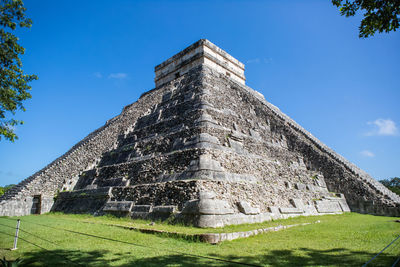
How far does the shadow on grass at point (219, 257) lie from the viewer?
376 cm

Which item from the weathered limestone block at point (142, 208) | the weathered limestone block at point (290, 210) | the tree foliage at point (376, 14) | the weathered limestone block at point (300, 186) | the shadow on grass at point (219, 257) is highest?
the tree foliage at point (376, 14)

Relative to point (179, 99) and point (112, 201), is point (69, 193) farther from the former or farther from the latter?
point (179, 99)

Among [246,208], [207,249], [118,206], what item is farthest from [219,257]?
[118,206]

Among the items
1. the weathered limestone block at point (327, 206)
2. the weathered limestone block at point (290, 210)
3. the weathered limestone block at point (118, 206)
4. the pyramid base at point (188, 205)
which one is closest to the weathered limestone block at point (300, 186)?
the pyramid base at point (188, 205)

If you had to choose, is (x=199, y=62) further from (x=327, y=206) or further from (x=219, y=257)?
(x=219, y=257)

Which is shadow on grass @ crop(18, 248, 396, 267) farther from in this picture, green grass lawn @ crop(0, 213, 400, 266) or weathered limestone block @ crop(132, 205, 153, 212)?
weathered limestone block @ crop(132, 205, 153, 212)

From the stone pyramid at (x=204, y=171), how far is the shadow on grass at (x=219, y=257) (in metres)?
2.07

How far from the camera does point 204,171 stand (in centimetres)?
741

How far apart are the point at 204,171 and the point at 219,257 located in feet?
11.5

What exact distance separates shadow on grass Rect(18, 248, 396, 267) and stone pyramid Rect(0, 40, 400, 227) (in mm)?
2069

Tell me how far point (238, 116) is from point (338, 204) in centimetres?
618

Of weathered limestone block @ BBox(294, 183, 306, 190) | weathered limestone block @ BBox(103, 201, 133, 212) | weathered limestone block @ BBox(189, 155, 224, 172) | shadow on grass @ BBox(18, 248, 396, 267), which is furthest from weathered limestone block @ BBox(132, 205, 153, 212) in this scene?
weathered limestone block @ BBox(294, 183, 306, 190)

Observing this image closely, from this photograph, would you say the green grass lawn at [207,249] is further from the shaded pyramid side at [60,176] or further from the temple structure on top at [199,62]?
the temple structure on top at [199,62]

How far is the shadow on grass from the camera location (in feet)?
12.3
